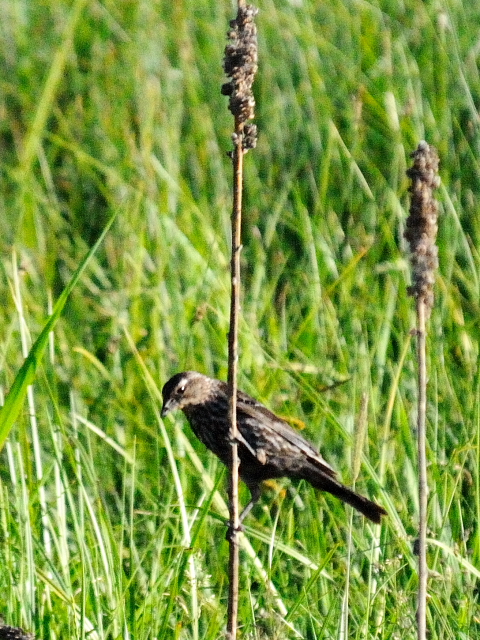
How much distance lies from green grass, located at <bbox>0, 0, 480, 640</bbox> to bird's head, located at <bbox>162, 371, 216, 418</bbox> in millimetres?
53

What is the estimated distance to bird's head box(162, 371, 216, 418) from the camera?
3277mm

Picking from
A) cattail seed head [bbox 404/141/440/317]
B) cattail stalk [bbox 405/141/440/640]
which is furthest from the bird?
cattail seed head [bbox 404/141/440/317]

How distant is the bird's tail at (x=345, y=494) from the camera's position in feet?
9.42

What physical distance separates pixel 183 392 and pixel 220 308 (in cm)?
74

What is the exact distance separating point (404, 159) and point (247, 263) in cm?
76

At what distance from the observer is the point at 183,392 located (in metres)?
3.32

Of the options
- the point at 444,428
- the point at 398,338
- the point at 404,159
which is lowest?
the point at 444,428

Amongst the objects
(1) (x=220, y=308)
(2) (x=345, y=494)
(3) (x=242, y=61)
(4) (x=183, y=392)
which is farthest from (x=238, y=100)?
(1) (x=220, y=308)

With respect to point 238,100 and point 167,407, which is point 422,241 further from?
point 167,407

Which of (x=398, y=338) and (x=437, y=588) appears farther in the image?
(x=398, y=338)

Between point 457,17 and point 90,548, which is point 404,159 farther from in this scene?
point 90,548

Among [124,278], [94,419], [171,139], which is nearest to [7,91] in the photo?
[171,139]

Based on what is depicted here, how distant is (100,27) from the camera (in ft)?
20.0

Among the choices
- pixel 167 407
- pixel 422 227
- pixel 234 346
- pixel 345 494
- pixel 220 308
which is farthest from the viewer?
pixel 220 308
